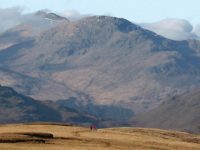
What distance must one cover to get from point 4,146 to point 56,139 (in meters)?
20.9

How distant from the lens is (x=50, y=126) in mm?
138625

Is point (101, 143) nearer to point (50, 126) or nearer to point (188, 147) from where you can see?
point (188, 147)

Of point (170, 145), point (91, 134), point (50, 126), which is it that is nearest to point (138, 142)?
point (170, 145)

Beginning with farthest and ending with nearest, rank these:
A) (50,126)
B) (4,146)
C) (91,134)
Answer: (50,126), (91,134), (4,146)

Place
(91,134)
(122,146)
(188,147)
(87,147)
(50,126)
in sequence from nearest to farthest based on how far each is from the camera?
1. (87,147)
2. (122,146)
3. (188,147)
4. (91,134)
5. (50,126)

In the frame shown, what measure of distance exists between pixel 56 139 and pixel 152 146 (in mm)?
16726

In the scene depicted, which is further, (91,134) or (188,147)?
(91,134)

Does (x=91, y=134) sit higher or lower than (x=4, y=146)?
lower

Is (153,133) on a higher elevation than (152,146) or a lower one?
lower

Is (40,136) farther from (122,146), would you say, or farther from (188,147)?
(188,147)

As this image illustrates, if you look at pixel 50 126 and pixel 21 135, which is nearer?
pixel 21 135

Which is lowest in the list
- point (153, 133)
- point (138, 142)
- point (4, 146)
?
point (153, 133)

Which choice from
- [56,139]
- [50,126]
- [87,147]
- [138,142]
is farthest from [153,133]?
[87,147]

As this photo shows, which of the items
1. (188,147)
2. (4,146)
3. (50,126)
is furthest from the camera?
(50,126)
